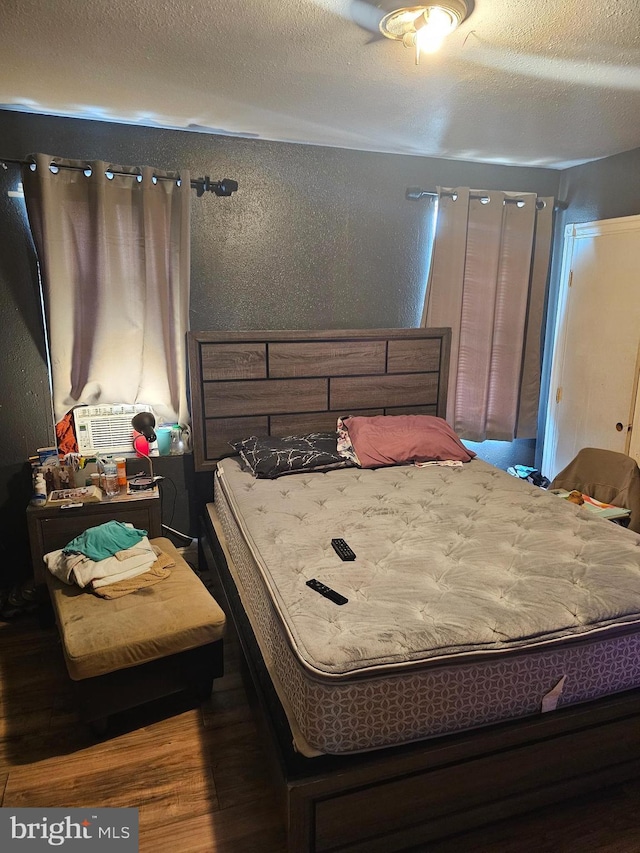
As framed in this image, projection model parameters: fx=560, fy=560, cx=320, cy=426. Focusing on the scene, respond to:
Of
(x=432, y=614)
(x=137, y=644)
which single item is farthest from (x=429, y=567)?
(x=137, y=644)

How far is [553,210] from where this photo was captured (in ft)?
12.2

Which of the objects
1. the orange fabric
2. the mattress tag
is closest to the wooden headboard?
the orange fabric

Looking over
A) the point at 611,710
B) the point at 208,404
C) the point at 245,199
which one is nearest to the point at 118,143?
the point at 245,199

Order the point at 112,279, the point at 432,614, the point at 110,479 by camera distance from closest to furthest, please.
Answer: the point at 432,614
the point at 110,479
the point at 112,279

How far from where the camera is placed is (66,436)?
9.60 ft

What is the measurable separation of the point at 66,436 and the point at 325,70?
2.10m

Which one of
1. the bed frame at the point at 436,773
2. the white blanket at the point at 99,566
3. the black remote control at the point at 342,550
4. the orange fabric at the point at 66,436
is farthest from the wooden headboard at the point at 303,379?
the black remote control at the point at 342,550

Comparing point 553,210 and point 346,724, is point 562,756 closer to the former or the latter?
point 346,724

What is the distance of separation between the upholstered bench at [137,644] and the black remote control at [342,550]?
51cm

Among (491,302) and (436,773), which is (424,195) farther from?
(436,773)

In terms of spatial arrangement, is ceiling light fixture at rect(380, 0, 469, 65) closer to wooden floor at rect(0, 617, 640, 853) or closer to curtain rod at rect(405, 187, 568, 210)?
curtain rod at rect(405, 187, 568, 210)

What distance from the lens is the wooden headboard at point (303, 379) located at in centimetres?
312

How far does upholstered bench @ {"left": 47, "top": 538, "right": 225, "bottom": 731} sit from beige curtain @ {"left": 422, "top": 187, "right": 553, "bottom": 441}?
2260 millimetres

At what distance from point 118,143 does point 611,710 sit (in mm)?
3194
